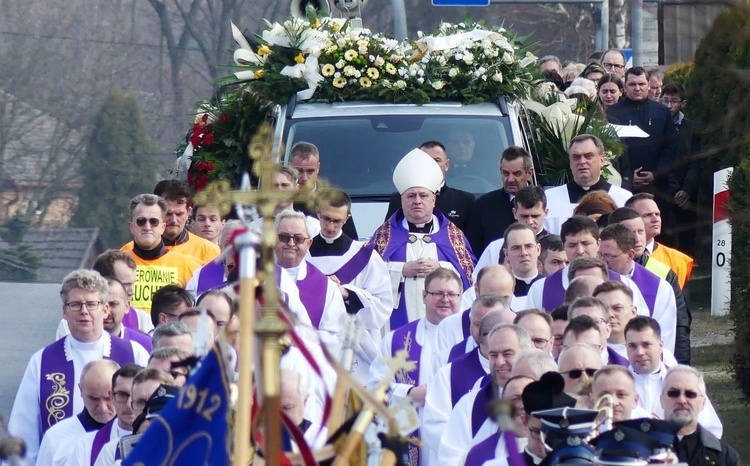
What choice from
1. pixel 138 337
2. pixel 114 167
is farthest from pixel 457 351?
pixel 114 167

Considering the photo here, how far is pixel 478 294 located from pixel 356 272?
131 cm

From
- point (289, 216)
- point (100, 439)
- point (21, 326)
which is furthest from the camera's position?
point (21, 326)

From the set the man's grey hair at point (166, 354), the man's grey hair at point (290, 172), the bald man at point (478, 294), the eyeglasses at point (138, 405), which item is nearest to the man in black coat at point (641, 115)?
the man's grey hair at point (290, 172)

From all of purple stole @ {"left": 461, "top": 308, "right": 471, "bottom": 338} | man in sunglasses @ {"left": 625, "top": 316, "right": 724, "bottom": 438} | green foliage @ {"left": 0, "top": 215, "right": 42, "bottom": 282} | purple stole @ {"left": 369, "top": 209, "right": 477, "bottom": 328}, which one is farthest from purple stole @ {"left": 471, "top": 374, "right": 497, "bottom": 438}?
green foliage @ {"left": 0, "top": 215, "right": 42, "bottom": 282}

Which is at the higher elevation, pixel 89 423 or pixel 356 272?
pixel 356 272

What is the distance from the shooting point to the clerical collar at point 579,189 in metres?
11.2

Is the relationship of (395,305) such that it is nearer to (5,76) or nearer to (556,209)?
(556,209)

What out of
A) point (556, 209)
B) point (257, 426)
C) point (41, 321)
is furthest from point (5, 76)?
point (257, 426)

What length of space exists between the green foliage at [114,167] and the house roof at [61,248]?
2.94ft

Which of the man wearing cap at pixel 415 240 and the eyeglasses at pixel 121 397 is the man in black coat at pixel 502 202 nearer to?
the man wearing cap at pixel 415 240

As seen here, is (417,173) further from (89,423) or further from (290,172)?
(89,423)

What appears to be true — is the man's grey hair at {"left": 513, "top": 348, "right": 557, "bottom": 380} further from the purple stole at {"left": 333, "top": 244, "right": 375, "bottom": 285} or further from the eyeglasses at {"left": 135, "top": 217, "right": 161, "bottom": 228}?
the eyeglasses at {"left": 135, "top": 217, "right": 161, "bottom": 228}

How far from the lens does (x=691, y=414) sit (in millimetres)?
7168

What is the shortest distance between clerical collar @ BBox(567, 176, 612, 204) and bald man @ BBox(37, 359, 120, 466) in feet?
14.5
